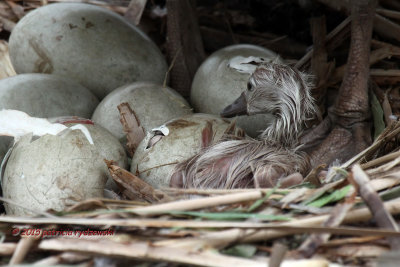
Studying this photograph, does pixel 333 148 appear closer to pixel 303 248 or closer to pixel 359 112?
pixel 359 112

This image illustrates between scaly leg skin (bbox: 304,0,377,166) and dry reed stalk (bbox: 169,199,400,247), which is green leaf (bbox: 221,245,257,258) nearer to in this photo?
dry reed stalk (bbox: 169,199,400,247)

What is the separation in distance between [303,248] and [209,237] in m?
0.20

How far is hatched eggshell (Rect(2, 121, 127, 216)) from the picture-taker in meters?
1.69

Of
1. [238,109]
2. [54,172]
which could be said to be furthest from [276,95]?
[54,172]

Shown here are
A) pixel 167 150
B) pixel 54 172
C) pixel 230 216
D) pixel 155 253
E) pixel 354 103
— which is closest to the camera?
pixel 155 253

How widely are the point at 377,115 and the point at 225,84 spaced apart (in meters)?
0.67

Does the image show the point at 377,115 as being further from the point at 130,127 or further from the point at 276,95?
the point at 130,127

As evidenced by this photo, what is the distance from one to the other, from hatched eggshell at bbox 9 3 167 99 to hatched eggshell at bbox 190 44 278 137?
0.42m

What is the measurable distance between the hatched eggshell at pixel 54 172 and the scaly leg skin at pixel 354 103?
901 millimetres

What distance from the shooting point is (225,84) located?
2273mm

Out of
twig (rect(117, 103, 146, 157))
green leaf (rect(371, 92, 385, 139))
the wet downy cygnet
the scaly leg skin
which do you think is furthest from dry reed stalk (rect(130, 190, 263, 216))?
green leaf (rect(371, 92, 385, 139))

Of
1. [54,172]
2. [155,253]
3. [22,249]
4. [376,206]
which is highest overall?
[376,206]

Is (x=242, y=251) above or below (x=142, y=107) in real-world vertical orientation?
above

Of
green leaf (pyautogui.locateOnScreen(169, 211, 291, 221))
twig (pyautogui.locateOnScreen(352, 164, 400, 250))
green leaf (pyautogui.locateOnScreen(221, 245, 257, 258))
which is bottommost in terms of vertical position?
green leaf (pyautogui.locateOnScreen(221, 245, 257, 258))
